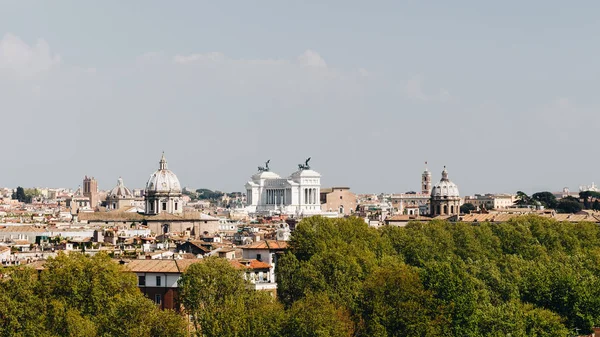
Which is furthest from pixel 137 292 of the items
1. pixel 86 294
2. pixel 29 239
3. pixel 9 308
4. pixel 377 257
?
pixel 29 239

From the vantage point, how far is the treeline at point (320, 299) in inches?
1855

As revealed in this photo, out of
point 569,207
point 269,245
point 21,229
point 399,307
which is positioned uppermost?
point 569,207

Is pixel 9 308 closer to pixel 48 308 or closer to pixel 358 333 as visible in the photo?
pixel 48 308

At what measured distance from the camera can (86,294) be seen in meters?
52.0

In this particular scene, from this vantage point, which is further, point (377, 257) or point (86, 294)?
point (377, 257)

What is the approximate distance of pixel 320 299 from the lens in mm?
50812

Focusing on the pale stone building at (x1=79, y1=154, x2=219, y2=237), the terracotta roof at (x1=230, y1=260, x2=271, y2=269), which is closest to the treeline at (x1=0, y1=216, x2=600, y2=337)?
the terracotta roof at (x1=230, y1=260, x2=271, y2=269)

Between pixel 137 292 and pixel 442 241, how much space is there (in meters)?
37.7

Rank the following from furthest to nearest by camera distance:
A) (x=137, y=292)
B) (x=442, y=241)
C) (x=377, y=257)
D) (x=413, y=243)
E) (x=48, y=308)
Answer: (x=442, y=241)
(x=413, y=243)
(x=377, y=257)
(x=137, y=292)
(x=48, y=308)

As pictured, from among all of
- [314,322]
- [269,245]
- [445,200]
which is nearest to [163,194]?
[445,200]

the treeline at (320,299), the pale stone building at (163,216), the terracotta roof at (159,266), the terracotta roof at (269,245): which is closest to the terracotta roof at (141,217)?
the pale stone building at (163,216)

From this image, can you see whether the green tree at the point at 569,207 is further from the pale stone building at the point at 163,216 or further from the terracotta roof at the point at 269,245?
the terracotta roof at the point at 269,245

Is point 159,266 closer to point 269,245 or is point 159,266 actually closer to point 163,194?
point 269,245

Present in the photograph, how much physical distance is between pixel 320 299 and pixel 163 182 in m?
104
